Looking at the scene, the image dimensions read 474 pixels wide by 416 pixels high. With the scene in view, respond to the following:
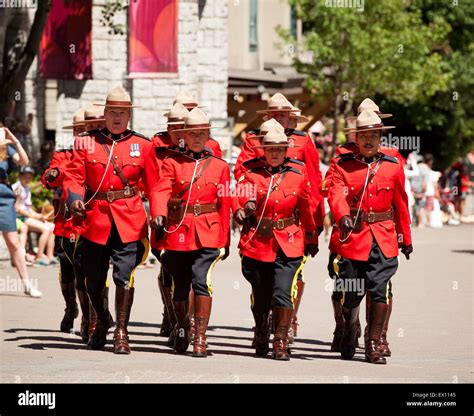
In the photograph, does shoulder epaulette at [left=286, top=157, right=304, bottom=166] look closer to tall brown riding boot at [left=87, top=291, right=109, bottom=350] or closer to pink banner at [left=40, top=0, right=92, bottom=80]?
tall brown riding boot at [left=87, top=291, right=109, bottom=350]

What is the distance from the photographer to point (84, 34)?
96.4 ft

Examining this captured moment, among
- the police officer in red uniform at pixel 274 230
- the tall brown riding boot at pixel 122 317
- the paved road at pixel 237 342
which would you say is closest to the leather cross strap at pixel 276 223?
the police officer in red uniform at pixel 274 230

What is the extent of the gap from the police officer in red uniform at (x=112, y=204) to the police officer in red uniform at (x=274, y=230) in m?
0.84

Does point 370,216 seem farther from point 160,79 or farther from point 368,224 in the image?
point 160,79

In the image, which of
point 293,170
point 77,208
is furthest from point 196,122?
point 77,208

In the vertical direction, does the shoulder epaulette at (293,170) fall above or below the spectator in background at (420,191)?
above

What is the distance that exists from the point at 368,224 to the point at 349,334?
918 mm

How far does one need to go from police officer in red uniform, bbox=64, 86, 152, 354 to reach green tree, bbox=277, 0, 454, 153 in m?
27.5

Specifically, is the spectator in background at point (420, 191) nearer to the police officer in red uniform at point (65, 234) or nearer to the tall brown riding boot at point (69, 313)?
the police officer in red uniform at point (65, 234)

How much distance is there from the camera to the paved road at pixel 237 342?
1190 centimetres

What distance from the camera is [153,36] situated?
29.5 metres

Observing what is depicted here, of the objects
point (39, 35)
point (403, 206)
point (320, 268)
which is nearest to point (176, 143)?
point (403, 206)

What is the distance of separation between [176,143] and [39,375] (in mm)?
3101

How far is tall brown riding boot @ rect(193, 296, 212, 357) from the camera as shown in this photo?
513 inches
